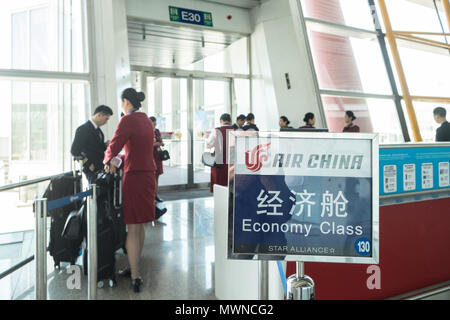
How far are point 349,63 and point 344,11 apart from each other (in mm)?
888

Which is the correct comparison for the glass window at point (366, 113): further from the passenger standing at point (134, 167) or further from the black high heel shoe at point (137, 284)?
the black high heel shoe at point (137, 284)

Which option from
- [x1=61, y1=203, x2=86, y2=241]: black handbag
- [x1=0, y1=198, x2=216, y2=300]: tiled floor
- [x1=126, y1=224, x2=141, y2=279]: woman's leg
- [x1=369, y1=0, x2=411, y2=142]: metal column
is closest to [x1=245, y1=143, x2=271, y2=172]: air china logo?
[x1=0, y1=198, x2=216, y2=300]: tiled floor

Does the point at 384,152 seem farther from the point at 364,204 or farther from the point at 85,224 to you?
the point at 85,224


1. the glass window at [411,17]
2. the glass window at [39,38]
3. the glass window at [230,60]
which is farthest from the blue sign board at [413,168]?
the glass window at [230,60]

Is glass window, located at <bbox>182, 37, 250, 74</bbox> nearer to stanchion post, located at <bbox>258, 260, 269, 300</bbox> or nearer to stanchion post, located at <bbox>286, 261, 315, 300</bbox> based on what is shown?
stanchion post, located at <bbox>258, 260, 269, 300</bbox>

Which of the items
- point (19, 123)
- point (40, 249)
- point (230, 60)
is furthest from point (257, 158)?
point (230, 60)

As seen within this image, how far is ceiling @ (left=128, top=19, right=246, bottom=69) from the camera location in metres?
7.05

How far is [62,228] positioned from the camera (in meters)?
2.98

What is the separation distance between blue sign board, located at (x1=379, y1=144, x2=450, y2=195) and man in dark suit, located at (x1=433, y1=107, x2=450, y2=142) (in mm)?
1672

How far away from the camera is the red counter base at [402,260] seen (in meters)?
2.00

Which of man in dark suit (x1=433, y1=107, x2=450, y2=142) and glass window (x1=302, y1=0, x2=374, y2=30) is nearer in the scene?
man in dark suit (x1=433, y1=107, x2=450, y2=142)

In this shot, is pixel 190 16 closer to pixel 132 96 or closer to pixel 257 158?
pixel 132 96

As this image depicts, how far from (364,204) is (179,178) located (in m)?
6.96

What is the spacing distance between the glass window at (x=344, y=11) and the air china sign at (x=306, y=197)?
17.7 feet
